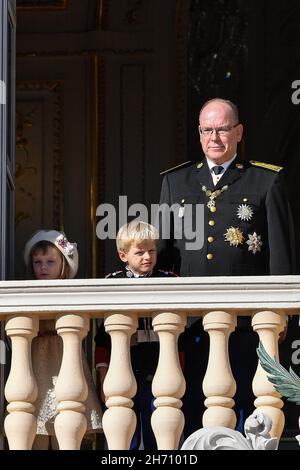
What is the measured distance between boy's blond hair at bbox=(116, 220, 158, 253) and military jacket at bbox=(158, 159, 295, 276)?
142 millimetres

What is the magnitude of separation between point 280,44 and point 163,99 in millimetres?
727

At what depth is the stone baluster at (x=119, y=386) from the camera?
319 inches

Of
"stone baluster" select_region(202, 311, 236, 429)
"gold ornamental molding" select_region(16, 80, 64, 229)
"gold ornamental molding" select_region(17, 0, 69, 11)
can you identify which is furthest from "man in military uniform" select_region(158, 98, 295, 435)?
"gold ornamental molding" select_region(17, 0, 69, 11)

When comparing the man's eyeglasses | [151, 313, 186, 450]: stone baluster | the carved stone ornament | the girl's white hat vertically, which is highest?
the man's eyeglasses

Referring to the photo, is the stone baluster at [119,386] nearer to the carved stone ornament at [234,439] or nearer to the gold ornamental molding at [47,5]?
the carved stone ornament at [234,439]

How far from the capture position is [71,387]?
816 centimetres

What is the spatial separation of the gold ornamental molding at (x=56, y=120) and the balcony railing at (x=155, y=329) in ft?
12.6

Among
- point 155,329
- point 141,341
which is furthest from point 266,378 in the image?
point 141,341

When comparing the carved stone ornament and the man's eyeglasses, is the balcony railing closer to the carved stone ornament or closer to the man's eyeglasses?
the carved stone ornament

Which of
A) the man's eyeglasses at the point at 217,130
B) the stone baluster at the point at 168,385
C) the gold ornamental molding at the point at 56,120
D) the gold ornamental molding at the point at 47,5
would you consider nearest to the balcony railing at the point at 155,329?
the stone baluster at the point at 168,385

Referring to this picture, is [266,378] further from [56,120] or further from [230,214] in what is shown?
[56,120]

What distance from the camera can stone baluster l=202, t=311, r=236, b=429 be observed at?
8.07 m

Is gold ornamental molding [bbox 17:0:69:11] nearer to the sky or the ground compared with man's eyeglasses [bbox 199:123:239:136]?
nearer to the sky

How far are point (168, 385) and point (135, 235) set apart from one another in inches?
29.5
